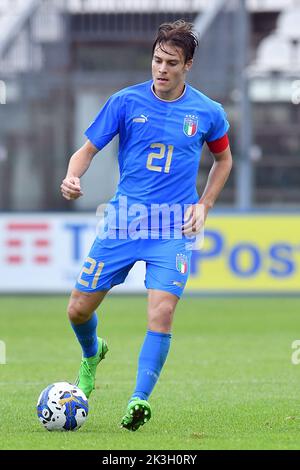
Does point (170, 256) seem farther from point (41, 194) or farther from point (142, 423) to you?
point (41, 194)

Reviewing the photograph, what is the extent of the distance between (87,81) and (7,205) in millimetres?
2534

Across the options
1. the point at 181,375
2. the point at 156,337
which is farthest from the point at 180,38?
the point at 181,375

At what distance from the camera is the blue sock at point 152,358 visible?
6852mm

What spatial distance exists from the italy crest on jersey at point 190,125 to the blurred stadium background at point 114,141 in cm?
1048

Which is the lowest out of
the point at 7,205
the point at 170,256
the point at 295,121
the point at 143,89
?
the point at 7,205

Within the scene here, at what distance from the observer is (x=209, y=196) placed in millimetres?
7410

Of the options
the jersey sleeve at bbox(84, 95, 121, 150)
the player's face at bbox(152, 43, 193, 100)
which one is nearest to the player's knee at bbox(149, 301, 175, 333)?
the jersey sleeve at bbox(84, 95, 121, 150)

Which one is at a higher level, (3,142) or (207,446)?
(207,446)

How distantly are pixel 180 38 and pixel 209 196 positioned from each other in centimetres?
104

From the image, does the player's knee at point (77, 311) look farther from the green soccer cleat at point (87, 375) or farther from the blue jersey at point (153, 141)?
the blue jersey at point (153, 141)

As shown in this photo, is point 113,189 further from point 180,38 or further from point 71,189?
point 71,189

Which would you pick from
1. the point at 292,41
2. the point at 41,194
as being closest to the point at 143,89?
the point at 41,194

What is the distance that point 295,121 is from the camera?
20.9 m

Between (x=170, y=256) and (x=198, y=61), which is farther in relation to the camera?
(x=198, y=61)
